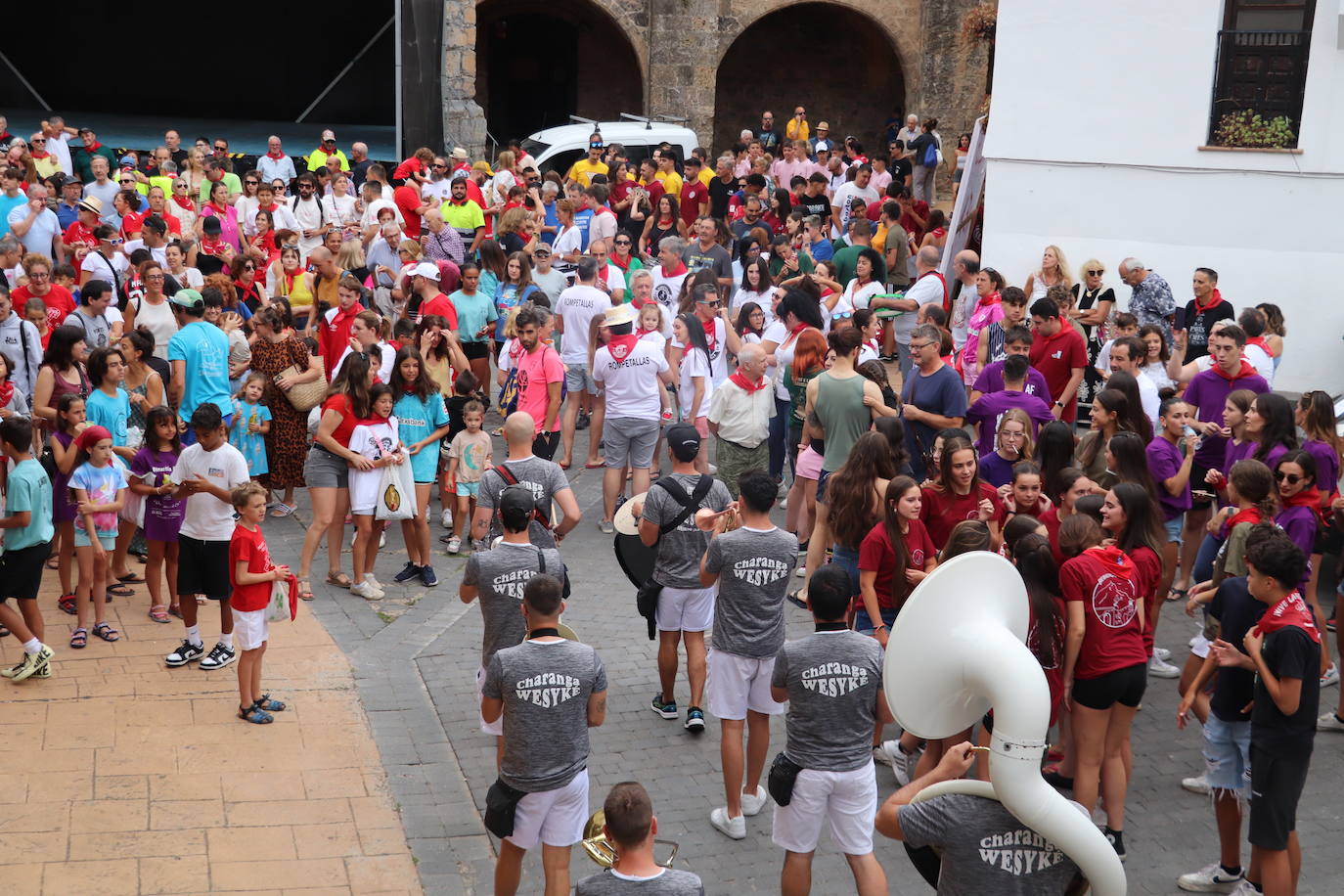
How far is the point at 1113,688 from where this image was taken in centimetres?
606

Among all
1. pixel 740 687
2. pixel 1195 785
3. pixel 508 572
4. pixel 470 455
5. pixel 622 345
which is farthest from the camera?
pixel 622 345

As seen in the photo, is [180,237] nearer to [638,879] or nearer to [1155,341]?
[1155,341]

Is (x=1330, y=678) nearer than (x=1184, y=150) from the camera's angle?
Yes

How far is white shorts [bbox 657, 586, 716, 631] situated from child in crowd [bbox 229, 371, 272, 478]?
3.93 m

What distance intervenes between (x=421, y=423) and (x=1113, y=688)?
504 centimetres

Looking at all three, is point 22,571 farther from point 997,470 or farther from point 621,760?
point 997,470

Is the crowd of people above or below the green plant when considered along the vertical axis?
below

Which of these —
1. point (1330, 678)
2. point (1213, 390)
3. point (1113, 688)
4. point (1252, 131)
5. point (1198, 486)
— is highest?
point (1252, 131)

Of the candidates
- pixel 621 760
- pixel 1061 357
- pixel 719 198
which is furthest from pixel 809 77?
pixel 621 760

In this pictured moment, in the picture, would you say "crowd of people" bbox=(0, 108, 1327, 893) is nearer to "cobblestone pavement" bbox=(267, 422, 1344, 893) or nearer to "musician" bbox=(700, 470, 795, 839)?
"musician" bbox=(700, 470, 795, 839)

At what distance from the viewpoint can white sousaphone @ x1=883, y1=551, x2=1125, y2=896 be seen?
390cm

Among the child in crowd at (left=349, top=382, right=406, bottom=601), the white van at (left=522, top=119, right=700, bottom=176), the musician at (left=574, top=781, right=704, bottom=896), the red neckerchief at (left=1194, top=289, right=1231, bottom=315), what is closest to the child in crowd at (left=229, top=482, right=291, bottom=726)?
the child in crowd at (left=349, top=382, right=406, bottom=601)

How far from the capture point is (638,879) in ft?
13.9

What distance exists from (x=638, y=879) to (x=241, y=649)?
3.67 meters
